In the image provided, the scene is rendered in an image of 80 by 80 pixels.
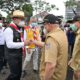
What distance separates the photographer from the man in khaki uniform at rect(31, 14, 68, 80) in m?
4.14

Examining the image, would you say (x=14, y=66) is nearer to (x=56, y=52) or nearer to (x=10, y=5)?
(x=56, y=52)

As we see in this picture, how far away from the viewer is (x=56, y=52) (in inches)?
164

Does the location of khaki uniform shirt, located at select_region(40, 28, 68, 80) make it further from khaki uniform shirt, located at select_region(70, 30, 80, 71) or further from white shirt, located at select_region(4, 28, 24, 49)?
white shirt, located at select_region(4, 28, 24, 49)

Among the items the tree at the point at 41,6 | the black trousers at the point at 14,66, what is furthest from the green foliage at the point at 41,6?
the black trousers at the point at 14,66

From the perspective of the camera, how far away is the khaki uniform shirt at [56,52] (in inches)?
163

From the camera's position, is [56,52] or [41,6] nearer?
[56,52]

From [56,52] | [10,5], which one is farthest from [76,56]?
[10,5]

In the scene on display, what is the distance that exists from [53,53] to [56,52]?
50 millimetres

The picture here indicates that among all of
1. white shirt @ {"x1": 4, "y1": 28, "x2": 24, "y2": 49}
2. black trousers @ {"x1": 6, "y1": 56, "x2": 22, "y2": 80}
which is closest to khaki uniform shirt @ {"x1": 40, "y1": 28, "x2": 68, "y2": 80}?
white shirt @ {"x1": 4, "y1": 28, "x2": 24, "y2": 49}

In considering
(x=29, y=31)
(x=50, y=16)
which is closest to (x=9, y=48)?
(x=50, y=16)

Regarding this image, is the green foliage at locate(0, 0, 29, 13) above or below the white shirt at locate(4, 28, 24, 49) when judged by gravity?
above

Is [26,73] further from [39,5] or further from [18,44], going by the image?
[39,5]

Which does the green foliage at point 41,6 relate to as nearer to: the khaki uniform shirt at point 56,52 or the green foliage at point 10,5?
the green foliage at point 10,5

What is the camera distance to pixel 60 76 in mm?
4395
